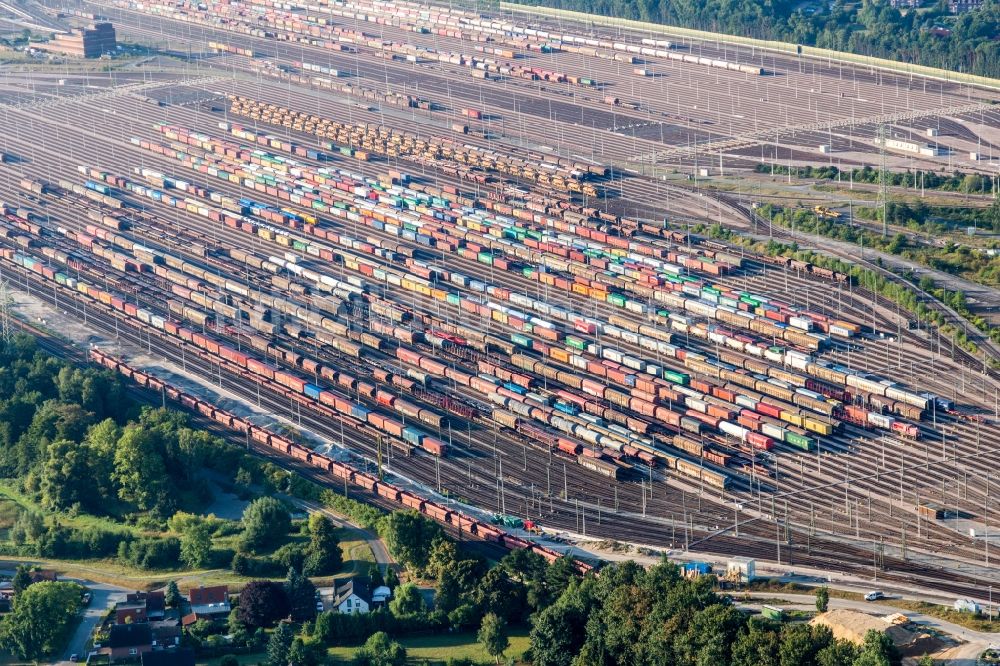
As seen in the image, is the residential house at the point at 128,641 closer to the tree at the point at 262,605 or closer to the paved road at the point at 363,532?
the tree at the point at 262,605

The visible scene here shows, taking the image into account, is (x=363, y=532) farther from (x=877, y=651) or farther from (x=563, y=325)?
(x=877, y=651)

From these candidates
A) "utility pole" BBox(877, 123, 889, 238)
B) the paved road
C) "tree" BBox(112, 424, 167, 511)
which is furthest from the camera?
"utility pole" BBox(877, 123, 889, 238)

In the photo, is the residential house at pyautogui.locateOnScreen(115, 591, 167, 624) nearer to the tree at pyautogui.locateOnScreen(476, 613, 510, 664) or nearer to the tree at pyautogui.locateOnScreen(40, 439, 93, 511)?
the tree at pyautogui.locateOnScreen(40, 439, 93, 511)

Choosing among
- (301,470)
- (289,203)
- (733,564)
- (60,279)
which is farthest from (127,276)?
(733,564)

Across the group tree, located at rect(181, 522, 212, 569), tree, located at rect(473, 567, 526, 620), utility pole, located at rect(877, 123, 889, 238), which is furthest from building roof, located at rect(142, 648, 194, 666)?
utility pole, located at rect(877, 123, 889, 238)

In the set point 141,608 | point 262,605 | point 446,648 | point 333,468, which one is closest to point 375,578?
point 262,605
